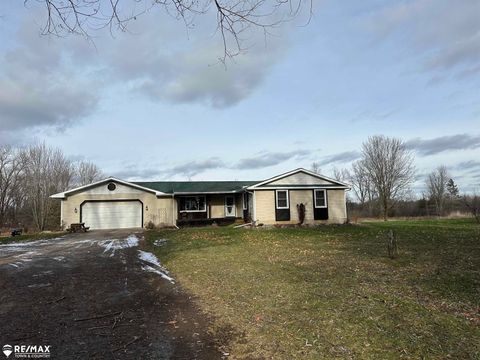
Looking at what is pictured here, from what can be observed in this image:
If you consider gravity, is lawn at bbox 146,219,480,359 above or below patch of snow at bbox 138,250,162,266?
below

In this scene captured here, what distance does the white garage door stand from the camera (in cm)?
2647

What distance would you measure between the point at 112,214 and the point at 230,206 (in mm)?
8687

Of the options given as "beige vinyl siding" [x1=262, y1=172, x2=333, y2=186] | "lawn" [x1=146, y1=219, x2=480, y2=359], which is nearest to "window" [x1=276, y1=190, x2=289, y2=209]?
"beige vinyl siding" [x1=262, y1=172, x2=333, y2=186]

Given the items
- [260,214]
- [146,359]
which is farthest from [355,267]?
[260,214]

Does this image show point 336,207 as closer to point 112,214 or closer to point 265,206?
point 265,206

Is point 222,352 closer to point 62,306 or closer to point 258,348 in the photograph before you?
point 258,348

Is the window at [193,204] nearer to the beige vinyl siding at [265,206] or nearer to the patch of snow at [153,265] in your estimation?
the beige vinyl siding at [265,206]

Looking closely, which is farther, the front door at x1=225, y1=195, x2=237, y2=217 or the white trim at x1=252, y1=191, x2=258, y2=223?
the front door at x1=225, y1=195, x2=237, y2=217

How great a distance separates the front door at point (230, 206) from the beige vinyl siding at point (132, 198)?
4.17 m

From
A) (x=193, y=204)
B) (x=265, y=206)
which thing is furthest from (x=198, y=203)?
(x=265, y=206)

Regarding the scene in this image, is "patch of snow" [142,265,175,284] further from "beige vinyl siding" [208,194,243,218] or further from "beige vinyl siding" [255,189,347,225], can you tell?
"beige vinyl siding" [208,194,243,218]

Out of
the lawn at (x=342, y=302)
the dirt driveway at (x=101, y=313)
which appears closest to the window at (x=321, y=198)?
the lawn at (x=342, y=302)

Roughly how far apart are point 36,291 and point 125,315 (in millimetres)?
2799

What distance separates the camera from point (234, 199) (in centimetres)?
3003
